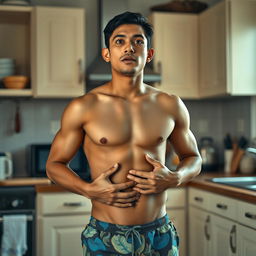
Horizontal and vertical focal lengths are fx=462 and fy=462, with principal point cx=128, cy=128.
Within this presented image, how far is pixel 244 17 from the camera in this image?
3141mm

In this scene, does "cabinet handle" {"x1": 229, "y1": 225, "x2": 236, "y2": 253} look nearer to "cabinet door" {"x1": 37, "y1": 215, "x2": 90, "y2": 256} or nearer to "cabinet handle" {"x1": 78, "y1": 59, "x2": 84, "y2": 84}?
"cabinet door" {"x1": 37, "y1": 215, "x2": 90, "y2": 256}

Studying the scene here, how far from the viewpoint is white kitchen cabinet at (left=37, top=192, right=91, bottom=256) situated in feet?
9.57

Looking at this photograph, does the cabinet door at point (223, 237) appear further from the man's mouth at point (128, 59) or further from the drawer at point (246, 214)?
the man's mouth at point (128, 59)

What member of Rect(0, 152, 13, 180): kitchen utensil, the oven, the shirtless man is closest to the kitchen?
Rect(0, 152, 13, 180): kitchen utensil

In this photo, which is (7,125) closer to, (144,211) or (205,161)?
(205,161)

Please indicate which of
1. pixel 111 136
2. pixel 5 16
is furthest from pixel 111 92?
pixel 5 16

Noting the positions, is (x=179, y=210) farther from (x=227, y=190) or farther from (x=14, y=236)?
(x=14, y=236)

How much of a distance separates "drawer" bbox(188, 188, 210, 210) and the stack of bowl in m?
1.53

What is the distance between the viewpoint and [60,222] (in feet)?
9.61

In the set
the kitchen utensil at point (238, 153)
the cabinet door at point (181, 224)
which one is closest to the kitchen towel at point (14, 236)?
the cabinet door at point (181, 224)

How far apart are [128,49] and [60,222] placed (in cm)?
175

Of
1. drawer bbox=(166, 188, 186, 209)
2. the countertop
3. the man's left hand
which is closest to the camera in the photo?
the man's left hand

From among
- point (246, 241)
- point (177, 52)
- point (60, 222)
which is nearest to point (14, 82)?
point (60, 222)

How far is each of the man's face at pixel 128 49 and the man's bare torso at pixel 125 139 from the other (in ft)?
0.37
